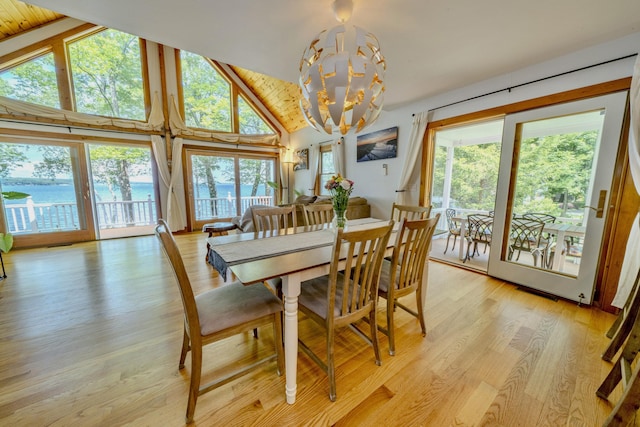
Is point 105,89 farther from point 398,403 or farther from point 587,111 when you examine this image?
point 587,111

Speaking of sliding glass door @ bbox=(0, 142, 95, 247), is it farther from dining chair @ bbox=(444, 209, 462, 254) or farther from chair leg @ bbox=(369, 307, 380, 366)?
dining chair @ bbox=(444, 209, 462, 254)

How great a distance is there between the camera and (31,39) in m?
3.76

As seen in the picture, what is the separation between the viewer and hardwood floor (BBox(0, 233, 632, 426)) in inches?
46.5

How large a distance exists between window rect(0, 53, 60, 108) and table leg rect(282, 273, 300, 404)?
A: 5.81 meters

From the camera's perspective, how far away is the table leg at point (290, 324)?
46.3 inches

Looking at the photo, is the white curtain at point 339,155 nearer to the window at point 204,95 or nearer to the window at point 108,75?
the window at point 204,95

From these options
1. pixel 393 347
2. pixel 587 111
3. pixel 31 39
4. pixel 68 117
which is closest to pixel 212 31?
pixel 393 347

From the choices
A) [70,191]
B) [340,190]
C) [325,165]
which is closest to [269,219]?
[340,190]

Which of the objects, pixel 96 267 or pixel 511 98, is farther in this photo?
pixel 96 267

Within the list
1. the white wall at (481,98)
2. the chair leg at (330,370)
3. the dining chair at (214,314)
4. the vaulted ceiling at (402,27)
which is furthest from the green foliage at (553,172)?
the dining chair at (214,314)

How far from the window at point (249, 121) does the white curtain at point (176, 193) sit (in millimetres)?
1656

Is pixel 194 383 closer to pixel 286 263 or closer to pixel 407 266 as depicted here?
pixel 286 263

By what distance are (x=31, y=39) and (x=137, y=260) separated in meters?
4.14

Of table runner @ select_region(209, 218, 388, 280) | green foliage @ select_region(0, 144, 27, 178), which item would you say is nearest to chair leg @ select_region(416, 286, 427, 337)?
table runner @ select_region(209, 218, 388, 280)
